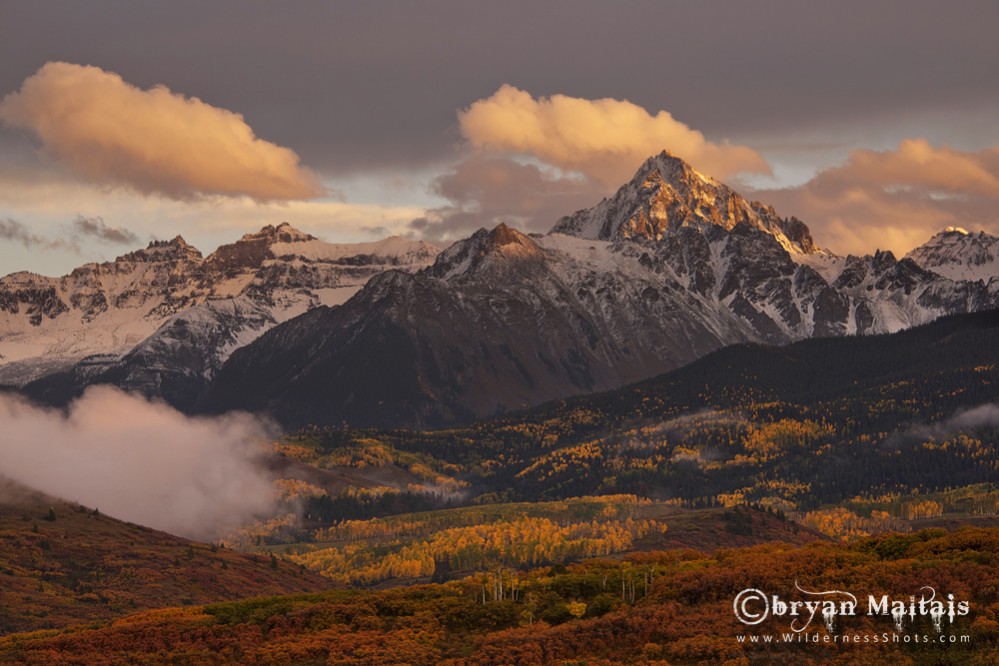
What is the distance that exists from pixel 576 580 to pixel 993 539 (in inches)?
1822

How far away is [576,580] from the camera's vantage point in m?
169

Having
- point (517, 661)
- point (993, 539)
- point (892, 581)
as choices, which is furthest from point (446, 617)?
point (993, 539)

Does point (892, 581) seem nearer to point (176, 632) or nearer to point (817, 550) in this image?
point (817, 550)

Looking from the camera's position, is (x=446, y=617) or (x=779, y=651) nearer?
(x=779, y=651)

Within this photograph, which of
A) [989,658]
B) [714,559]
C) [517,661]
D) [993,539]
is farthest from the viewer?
[714,559]

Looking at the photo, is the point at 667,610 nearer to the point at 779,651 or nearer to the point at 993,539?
the point at 779,651

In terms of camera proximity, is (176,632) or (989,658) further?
(176,632)

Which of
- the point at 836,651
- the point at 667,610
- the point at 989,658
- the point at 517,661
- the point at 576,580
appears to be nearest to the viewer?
the point at 989,658

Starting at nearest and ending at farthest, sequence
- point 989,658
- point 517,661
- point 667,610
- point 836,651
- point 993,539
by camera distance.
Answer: point 989,658 < point 836,651 < point 517,661 < point 667,610 < point 993,539

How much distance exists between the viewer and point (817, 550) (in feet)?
557

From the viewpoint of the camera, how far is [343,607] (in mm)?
170750

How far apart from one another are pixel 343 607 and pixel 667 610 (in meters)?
43.1

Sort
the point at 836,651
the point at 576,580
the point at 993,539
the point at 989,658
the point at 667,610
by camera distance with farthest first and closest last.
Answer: the point at 576,580 → the point at 993,539 → the point at 667,610 → the point at 836,651 → the point at 989,658

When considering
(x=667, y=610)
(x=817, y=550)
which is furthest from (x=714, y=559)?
(x=667, y=610)
